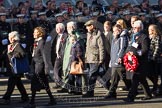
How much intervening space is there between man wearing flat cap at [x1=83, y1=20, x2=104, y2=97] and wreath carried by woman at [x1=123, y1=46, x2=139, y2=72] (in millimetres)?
766

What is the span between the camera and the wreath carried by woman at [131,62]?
11.6 metres

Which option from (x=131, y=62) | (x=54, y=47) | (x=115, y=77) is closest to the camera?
(x=131, y=62)

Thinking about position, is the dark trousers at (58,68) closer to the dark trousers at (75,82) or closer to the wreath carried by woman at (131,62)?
the dark trousers at (75,82)

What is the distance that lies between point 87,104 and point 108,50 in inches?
70.5

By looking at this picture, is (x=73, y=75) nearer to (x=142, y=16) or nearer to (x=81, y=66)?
(x=81, y=66)

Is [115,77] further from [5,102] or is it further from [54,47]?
[5,102]

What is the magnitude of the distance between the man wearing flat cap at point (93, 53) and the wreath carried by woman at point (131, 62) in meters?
0.77

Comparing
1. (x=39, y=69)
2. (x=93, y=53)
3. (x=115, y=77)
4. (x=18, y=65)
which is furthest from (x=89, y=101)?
(x=18, y=65)

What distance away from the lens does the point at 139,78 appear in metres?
11.8

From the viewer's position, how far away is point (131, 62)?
38.0ft

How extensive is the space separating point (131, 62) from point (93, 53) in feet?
3.84

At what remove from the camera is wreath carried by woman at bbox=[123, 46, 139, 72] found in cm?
1161

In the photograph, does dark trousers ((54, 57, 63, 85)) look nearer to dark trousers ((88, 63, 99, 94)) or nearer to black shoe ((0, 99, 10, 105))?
dark trousers ((88, 63, 99, 94))

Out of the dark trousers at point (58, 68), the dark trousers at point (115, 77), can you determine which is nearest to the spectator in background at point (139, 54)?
the dark trousers at point (115, 77)
